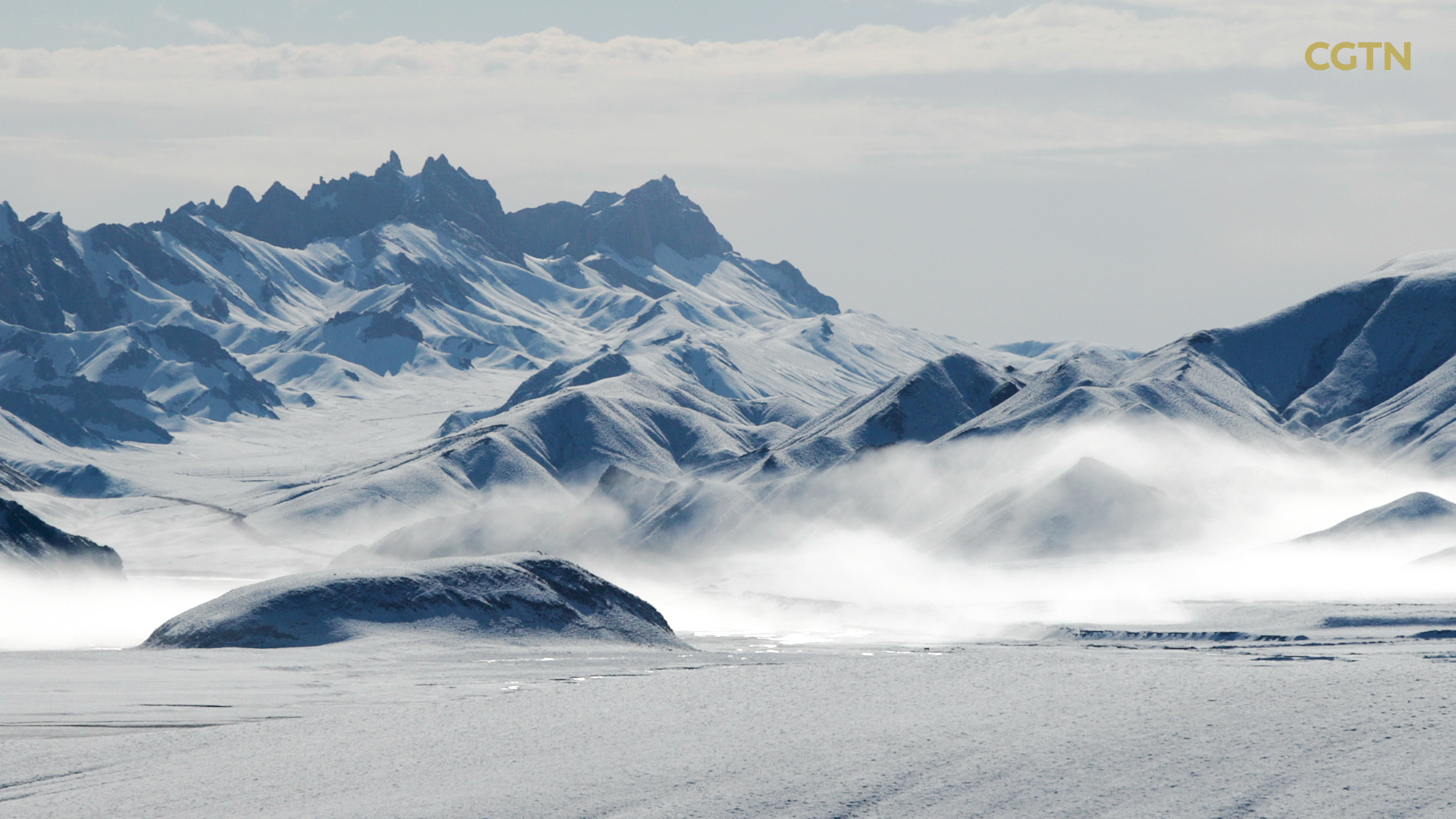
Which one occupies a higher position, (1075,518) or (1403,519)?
(1075,518)

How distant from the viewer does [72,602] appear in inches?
4247

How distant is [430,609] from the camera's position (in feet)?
223

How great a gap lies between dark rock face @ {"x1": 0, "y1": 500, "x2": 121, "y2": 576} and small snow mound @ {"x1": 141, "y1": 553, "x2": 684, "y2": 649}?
46880mm

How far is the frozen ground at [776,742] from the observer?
95.8ft

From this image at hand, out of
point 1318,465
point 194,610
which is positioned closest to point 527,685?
point 194,610

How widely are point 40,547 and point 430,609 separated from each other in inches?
2305

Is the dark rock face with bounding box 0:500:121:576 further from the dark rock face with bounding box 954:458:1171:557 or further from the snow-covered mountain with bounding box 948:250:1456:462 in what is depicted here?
the snow-covered mountain with bounding box 948:250:1456:462

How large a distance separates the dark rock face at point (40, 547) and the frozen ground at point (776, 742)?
2542 inches

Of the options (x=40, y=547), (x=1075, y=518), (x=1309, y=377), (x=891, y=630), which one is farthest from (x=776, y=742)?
(x=1309, y=377)

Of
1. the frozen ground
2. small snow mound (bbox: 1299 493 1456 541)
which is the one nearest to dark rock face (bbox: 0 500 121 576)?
the frozen ground

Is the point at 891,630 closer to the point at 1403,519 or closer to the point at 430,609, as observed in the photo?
the point at 430,609

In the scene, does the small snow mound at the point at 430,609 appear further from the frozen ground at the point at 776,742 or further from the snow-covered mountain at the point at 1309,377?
the snow-covered mountain at the point at 1309,377

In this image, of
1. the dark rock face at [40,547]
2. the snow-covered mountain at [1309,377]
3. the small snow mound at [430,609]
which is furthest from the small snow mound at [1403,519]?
the dark rock face at [40,547]

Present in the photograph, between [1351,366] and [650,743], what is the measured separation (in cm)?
15356
